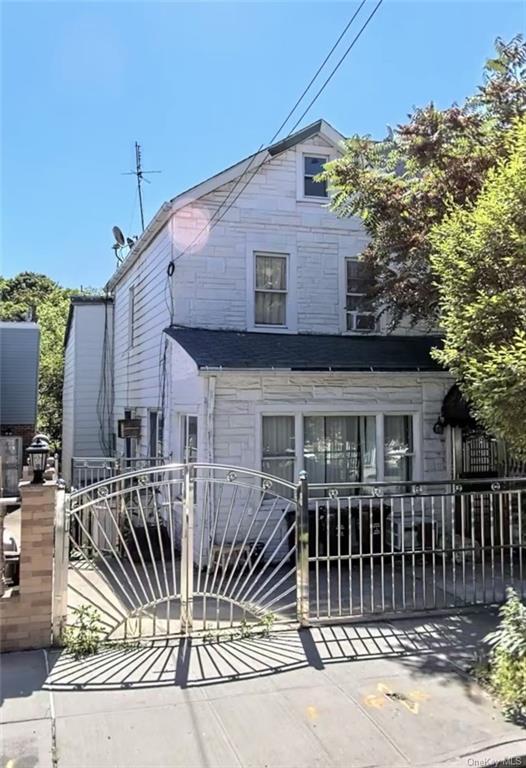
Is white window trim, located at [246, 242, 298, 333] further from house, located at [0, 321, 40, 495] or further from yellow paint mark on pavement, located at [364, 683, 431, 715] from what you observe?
house, located at [0, 321, 40, 495]

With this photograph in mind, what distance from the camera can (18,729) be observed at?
3.59m

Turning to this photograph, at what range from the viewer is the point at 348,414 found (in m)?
9.18

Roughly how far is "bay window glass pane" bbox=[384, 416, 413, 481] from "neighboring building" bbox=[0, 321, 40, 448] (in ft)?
36.8

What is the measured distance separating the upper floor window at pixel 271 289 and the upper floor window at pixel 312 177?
1.52m

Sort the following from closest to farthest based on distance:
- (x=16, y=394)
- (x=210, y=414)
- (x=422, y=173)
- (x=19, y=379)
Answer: (x=210, y=414), (x=422, y=173), (x=16, y=394), (x=19, y=379)

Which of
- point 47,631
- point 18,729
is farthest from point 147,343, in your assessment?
point 18,729

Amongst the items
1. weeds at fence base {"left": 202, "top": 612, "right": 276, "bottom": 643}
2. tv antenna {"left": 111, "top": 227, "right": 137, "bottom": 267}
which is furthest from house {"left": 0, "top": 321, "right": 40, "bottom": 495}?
weeds at fence base {"left": 202, "top": 612, "right": 276, "bottom": 643}

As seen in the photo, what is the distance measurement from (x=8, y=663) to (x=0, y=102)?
243 inches

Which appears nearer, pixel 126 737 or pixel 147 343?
pixel 126 737

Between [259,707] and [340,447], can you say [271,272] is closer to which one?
[340,447]

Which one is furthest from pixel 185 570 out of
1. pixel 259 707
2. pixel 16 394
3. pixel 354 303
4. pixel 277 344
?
pixel 16 394

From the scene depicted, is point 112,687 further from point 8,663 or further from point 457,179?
point 457,179

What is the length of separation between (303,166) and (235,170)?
1565mm

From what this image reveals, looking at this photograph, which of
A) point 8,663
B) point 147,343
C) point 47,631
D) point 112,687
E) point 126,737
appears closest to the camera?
point 126,737
